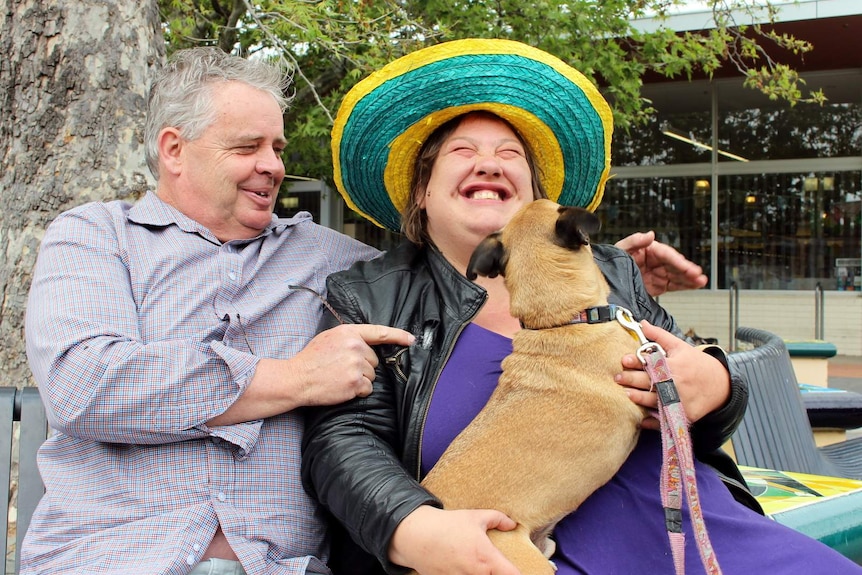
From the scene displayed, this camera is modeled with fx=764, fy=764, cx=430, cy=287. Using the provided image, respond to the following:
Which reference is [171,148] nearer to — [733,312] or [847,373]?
[847,373]

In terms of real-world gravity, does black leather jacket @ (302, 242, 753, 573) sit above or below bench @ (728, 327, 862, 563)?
above

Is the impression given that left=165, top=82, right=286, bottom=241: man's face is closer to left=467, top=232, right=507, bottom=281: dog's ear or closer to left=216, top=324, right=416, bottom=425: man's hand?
left=216, top=324, right=416, bottom=425: man's hand

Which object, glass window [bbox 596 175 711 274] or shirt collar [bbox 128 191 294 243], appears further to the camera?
glass window [bbox 596 175 711 274]

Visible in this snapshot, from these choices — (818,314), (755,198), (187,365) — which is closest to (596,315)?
(187,365)

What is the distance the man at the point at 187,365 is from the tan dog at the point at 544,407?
0.40 metres

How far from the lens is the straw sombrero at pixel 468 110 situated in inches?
113

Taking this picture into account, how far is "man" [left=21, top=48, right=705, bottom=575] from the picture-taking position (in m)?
2.19

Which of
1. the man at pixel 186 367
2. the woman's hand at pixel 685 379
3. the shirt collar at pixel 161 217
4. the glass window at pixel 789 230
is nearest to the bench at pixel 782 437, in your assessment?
the woman's hand at pixel 685 379

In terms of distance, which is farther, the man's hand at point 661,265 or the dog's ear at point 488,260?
the man's hand at point 661,265

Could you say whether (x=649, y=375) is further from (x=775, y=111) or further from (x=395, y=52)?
(x=775, y=111)

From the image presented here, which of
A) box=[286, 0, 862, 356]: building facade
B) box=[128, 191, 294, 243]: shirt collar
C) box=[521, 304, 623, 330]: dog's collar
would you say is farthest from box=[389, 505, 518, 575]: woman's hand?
box=[286, 0, 862, 356]: building facade

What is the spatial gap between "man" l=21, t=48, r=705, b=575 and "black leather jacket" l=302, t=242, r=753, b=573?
102 mm

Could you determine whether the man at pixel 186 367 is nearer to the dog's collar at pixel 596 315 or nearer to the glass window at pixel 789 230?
the dog's collar at pixel 596 315

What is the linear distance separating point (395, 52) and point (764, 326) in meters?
12.8
